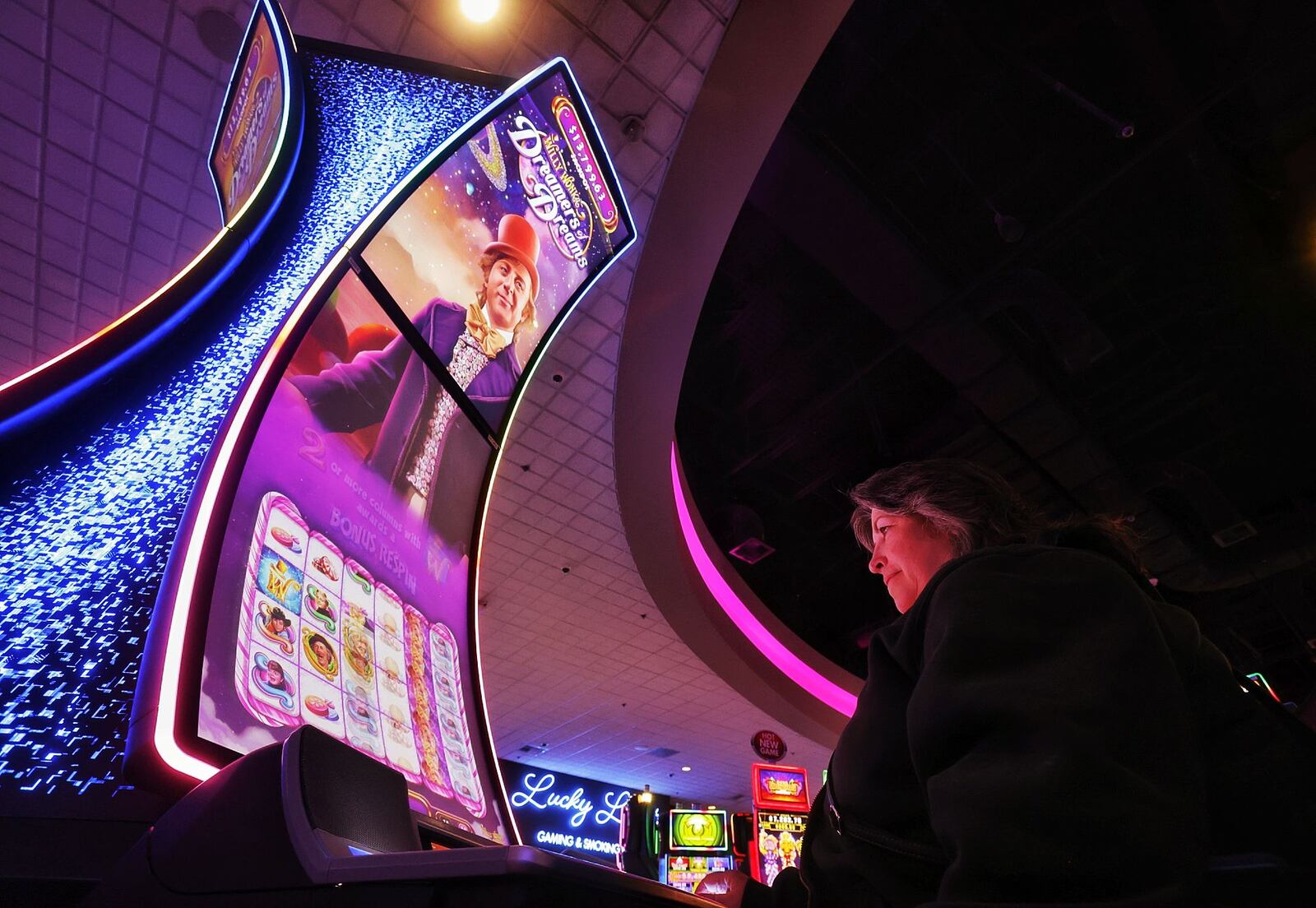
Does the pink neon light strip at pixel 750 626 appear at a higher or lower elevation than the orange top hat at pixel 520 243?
higher

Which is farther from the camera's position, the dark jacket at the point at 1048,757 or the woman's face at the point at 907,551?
the woman's face at the point at 907,551

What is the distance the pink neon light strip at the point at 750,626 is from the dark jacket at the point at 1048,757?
14.1ft

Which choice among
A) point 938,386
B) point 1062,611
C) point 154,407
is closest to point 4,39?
point 154,407

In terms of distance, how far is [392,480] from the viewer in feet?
4.71

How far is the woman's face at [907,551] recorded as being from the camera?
3.69 ft

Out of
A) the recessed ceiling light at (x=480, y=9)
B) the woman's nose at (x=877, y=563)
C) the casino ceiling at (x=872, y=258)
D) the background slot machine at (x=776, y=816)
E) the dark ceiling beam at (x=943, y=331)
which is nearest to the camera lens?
the woman's nose at (x=877, y=563)

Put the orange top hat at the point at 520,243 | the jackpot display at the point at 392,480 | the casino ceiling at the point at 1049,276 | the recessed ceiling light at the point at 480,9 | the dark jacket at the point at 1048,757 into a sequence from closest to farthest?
the dark jacket at the point at 1048,757
the jackpot display at the point at 392,480
the orange top hat at the point at 520,243
the recessed ceiling light at the point at 480,9
the casino ceiling at the point at 1049,276

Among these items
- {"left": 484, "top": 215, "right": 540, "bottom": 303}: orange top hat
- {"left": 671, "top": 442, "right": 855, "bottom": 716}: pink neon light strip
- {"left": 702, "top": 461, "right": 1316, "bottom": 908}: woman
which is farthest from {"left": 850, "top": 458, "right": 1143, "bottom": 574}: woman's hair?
{"left": 671, "top": 442, "right": 855, "bottom": 716}: pink neon light strip

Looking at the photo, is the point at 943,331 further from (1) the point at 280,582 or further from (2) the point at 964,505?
(1) the point at 280,582

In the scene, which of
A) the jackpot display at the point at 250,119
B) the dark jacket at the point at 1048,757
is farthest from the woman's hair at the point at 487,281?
the dark jacket at the point at 1048,757

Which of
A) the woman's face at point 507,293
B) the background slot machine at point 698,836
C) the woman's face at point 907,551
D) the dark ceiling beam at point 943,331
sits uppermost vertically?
the dark ceiling beam at point 943,331

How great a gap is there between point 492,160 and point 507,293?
38 cm

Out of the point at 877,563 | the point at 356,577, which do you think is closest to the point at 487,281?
the point at 356,577

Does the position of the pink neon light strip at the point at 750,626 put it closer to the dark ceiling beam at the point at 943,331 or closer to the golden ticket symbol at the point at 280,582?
the dark ceiling beam at the point at 943,331
